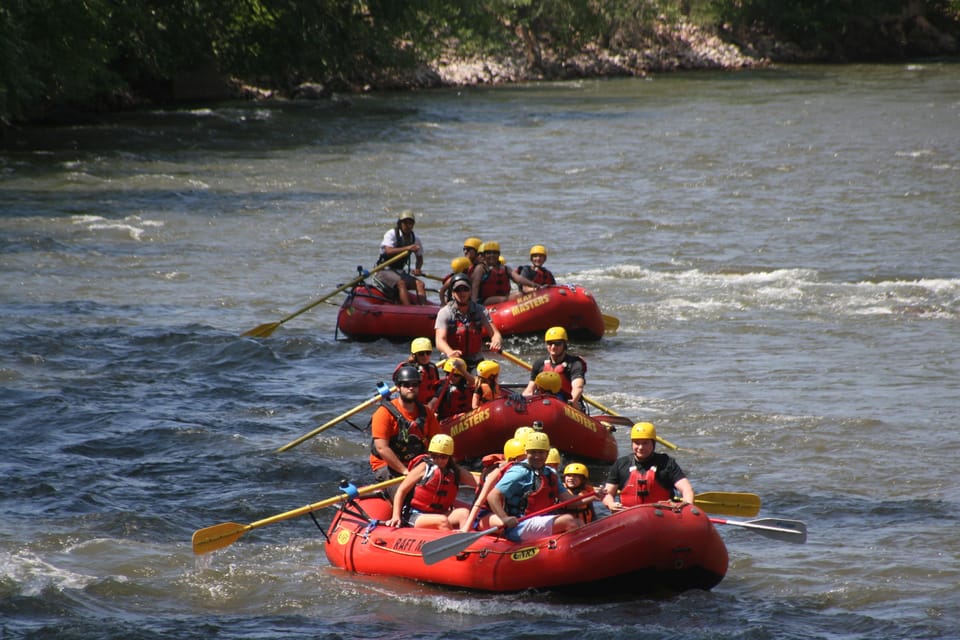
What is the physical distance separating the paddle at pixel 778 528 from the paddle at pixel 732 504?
1.19 feet

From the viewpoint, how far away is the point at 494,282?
17.3 m

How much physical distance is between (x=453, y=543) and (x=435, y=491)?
962 millimetres

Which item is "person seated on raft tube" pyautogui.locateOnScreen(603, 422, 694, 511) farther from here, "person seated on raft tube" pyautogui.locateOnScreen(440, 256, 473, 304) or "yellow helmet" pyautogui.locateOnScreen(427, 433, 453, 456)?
"person seated on raft tube" pyautogui.locateOnScreen(440, 256, 473, 304)

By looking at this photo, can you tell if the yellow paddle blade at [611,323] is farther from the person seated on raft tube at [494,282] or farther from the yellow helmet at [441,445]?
the yellow helmet at [441,445]

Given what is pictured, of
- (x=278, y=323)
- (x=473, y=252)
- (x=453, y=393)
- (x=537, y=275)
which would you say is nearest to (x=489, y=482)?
(x=453, y=393)

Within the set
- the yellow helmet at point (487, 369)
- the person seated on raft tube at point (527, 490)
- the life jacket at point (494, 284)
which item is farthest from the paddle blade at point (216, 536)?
the life jacket at point (494, 284)

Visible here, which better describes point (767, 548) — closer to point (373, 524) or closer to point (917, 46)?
point (373, 524)

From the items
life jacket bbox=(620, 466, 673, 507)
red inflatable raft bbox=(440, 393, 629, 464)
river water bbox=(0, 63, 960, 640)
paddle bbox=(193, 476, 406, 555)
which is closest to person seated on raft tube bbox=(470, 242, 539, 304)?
river water bbox=(0, 63, 960, 640)

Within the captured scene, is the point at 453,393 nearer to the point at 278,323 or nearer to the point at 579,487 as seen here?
the point at 579,487

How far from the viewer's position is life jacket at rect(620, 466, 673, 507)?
382 inches

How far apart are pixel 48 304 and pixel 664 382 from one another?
8.74 metres

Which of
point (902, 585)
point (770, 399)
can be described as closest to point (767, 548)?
point (902, 585)

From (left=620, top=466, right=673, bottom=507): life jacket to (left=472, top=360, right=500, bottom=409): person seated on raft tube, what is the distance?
2.88 meters

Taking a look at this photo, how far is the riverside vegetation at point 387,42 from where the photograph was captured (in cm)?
3284
